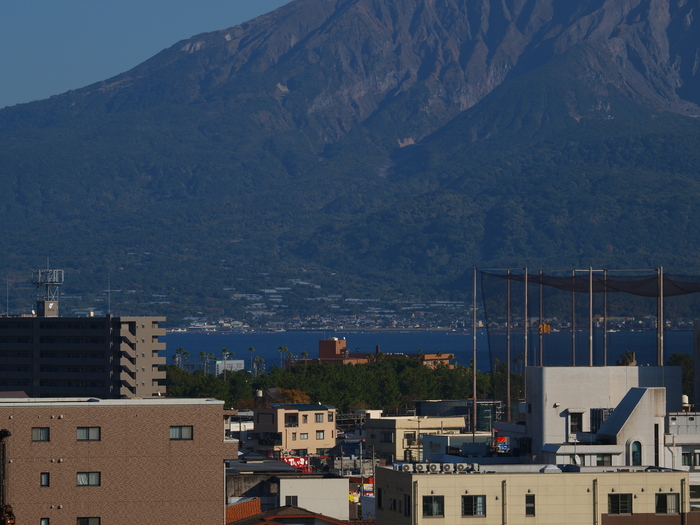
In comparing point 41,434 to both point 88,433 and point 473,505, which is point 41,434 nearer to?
point 88,433

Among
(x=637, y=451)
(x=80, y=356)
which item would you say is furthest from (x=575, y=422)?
(x=80, y=356)

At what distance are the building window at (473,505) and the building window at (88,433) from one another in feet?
25.8

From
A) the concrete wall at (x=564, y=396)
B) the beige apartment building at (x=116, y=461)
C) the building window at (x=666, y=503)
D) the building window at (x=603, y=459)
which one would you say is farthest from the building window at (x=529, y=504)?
the concrete wall at (x=564, y=396)

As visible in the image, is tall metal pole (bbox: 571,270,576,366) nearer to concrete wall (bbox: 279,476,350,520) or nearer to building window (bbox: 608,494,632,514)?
concrete wall (bbox: 279,476,350,520)

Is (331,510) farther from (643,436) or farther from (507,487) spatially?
(507,487)

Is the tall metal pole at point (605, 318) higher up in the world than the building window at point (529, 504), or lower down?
higher up

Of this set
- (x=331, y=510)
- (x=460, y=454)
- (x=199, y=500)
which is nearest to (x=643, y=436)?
(x=460, y=454)

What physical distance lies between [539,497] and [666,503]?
2.83 meters

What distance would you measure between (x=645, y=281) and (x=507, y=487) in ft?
69.7

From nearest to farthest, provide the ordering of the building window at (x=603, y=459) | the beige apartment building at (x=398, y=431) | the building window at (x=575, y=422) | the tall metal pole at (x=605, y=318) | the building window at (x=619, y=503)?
the building window at (x=619, y=503), the building window at (x=603, y=459), the building window at (x=575, y=422), the tall metal pole at (x=605, y=318), the beige apartment building at (x=398, y=431)

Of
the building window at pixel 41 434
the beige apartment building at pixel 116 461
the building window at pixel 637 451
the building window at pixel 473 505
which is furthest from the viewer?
the building window at pixel 637 451

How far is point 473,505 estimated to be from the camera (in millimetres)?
36188

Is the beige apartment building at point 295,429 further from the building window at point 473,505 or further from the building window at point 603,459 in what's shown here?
the building window at point 473,505

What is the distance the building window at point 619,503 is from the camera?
36812 mm
